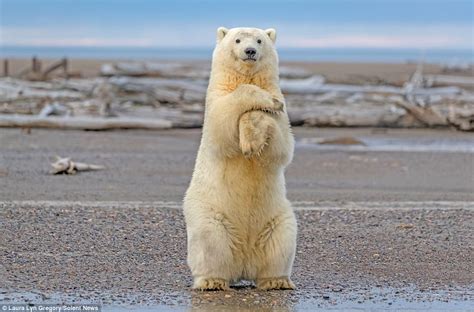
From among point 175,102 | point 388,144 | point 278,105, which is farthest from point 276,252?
point 175,102

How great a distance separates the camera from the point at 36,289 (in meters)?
7.04

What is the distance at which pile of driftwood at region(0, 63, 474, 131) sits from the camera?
20.6 meters

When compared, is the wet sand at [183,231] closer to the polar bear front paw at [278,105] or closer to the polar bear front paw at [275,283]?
the polar bear front paw at [275,283]

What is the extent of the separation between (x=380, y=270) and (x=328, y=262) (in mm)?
461

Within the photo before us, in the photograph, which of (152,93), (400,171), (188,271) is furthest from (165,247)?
(152,93)

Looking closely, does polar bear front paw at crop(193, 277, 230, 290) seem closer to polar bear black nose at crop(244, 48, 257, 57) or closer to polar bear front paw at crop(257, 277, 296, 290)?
polar bear front paw at crop(257, 277, 296, 290)

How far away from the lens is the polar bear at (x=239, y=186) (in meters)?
6.96

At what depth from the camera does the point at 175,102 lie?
24.5m

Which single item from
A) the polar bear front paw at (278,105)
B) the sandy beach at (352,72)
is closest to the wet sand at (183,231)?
the polar bear front paw at (278,105)

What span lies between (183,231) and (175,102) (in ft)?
49.7

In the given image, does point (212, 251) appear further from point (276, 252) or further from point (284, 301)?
point (284, 301)

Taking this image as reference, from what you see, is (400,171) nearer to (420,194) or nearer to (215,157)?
(420,194)

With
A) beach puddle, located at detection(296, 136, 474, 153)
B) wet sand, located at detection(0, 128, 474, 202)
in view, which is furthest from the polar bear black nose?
beach puddle, located at detection(296, 136, 474, 153)

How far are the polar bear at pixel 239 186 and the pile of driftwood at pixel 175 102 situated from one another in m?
12.8
